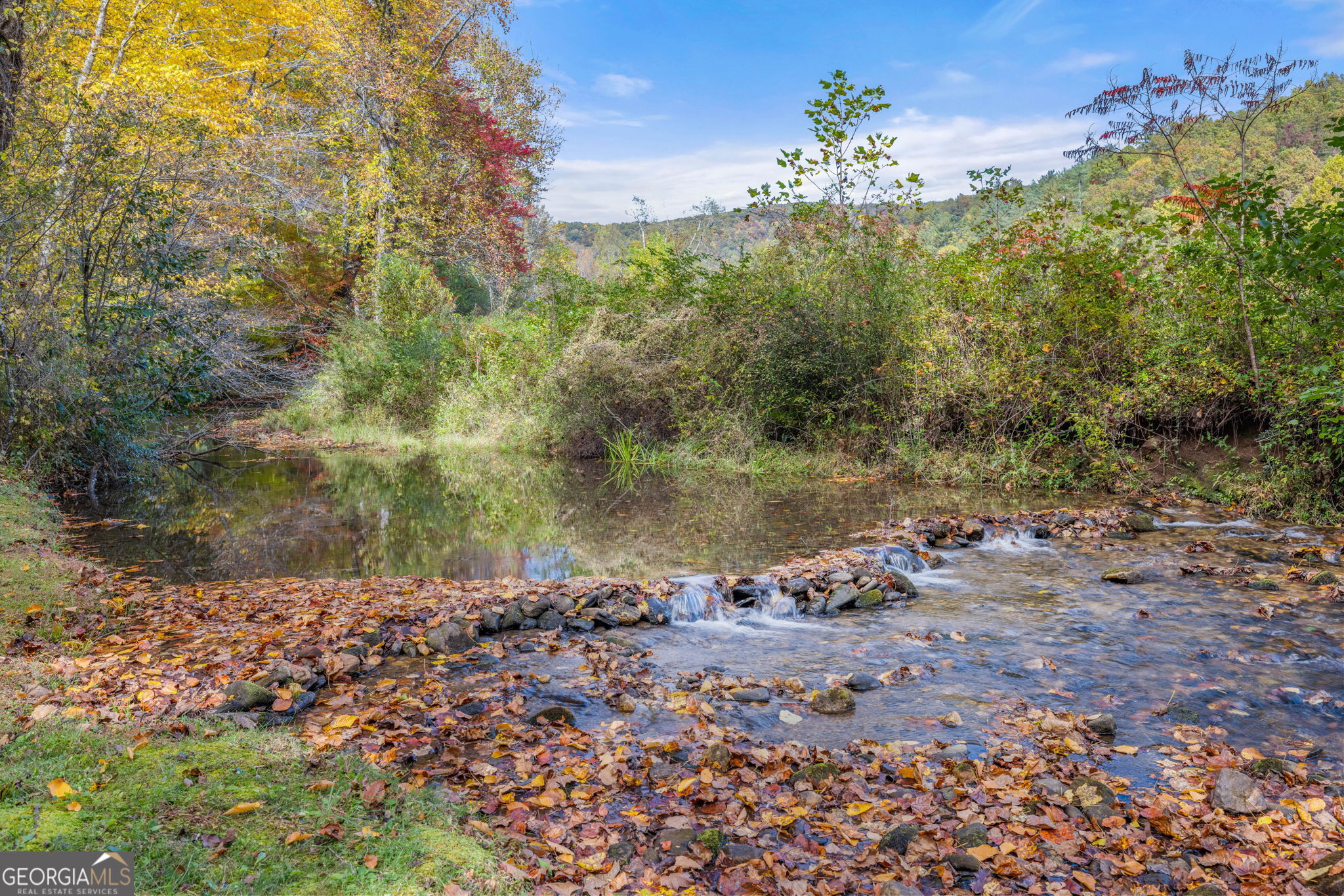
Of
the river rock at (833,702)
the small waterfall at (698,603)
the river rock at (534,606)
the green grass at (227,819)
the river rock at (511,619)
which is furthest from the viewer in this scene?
the small waterfall at (698,603)

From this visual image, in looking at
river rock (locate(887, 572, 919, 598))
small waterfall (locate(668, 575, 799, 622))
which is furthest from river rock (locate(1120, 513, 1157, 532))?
small waterfall (locate(668, 575, 799, 622))

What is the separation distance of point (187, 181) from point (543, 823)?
520 inches

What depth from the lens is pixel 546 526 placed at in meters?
10.5

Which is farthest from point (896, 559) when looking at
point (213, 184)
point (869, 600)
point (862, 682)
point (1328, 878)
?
point (213, 184)

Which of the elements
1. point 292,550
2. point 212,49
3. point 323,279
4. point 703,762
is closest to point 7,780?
point 703,762

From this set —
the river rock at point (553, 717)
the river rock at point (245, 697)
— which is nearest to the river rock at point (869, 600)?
the river rock at point (553, 717)

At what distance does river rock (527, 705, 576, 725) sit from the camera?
14.1 feet

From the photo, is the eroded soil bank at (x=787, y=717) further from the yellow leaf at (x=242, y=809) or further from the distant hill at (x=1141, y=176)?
the distant hill at (x=1141, y=176)

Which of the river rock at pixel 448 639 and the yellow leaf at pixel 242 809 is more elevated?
the yellow leaf at pixel 242 809

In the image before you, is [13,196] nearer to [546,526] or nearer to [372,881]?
[546,526]

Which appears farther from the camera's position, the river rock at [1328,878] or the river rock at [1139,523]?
the river rock at [1139,523]

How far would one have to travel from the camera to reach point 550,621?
6.09 meters

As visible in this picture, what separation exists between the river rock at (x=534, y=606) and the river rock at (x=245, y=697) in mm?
2159

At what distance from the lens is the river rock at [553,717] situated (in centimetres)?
429
